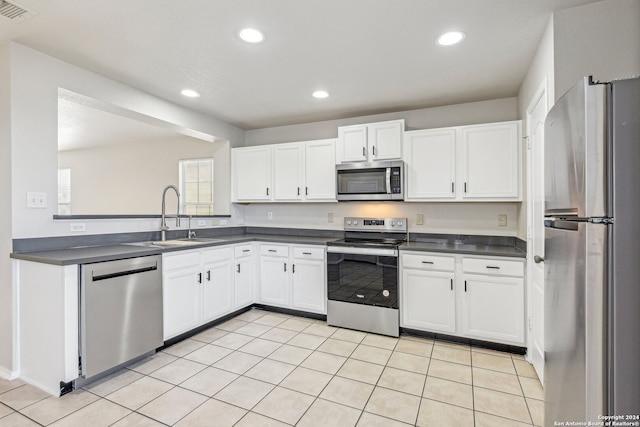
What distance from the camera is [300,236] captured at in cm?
425

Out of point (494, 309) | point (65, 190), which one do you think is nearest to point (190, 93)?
point (494, 309)

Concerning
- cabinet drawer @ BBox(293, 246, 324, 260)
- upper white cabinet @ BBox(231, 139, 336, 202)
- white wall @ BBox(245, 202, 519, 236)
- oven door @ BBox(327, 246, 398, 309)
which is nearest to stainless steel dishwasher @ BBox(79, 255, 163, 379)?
cabinet drawer @ BBox(293, 246, 324, 260)

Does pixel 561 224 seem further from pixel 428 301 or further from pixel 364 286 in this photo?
pixel 364 286

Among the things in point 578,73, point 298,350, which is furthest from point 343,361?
point 578,73

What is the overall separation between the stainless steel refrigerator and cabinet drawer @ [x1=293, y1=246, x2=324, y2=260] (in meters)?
2.61

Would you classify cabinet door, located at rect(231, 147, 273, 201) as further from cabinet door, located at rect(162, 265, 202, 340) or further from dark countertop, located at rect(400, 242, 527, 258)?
dark countertop, located at rect(400, 242, 527, 258)

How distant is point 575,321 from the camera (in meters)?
1.06

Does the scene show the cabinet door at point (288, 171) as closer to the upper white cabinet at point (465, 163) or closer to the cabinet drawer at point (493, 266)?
the upper white cabinet at point (465, 163)

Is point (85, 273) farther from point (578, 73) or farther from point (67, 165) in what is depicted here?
point (67, 165)

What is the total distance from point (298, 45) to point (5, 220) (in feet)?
8.03

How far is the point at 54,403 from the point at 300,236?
279cm

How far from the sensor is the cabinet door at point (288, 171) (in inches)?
157

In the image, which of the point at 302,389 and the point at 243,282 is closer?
the point at 302,389

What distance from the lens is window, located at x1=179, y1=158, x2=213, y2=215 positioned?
221 inches
